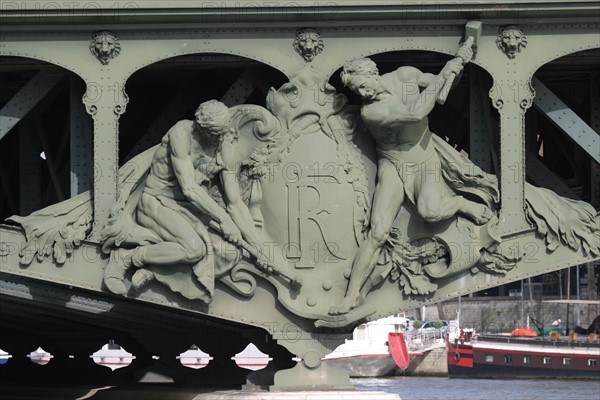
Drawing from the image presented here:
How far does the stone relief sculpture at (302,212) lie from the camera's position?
27.8 meters

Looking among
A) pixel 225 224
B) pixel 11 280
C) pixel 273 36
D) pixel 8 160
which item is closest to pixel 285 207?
pixel 225 224

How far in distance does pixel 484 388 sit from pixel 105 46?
182 feet

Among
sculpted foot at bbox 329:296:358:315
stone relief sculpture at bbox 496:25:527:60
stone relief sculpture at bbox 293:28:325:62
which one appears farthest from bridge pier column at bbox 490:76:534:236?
stone relief sculpture at bbox 293:28:325:62

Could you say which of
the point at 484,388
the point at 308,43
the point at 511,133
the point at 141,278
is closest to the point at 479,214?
the point at 511,133

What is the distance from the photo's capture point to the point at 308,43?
2784cm

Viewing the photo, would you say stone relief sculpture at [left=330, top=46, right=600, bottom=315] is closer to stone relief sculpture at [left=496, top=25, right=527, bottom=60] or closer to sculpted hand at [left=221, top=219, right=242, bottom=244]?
stone relief sculpture at [left=496, top=25, right=527, bottom=60]

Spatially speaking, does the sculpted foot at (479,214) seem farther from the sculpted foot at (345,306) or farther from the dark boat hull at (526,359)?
the dark boat hull at (526,359)

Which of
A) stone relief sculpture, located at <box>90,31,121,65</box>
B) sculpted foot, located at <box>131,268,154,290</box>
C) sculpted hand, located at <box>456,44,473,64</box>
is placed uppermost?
stone relief sculpture, located at <box>90,31,121,65</box>

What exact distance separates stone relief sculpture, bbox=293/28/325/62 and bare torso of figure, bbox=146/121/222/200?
6.55 feet

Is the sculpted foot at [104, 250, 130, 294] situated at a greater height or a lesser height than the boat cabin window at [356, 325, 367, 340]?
lesser

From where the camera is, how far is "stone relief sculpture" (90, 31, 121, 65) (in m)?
27.8

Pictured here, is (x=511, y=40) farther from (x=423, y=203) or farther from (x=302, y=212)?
(x=302, y=212)

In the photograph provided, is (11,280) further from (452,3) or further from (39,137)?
(452,3)

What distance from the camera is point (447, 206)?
2808 cm
